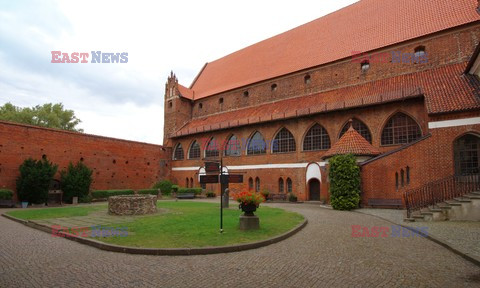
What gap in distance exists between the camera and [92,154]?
2586 cm

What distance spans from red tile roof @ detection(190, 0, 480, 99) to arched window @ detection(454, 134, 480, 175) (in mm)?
9661

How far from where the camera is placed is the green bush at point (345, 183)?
1550 cm

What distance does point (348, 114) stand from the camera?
67.1 feet

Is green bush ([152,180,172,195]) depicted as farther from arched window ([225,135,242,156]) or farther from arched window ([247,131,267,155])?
arched window ([247,131,267,155])

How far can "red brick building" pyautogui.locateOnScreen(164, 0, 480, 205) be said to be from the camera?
48.1ft

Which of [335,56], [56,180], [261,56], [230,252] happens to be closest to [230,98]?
[261,56]

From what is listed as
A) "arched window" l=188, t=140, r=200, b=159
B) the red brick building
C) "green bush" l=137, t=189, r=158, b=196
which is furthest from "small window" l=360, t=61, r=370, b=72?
"green bush" l=137, t=189, r=158, b=196

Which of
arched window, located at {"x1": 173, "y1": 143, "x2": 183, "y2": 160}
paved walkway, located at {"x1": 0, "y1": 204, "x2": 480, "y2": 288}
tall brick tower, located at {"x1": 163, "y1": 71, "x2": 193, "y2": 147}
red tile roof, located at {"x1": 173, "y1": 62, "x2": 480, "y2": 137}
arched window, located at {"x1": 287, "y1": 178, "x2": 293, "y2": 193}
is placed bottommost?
paved walkway, located at {"x1": 0, "y1": 204, "x2": 480, "y2": 288}

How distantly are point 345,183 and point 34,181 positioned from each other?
20260 mm

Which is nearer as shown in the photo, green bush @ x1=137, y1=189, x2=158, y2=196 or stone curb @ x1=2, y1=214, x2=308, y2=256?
stone curb @ x1=2, y1=214, x2=308, y2=256

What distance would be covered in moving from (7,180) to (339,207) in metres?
22.1

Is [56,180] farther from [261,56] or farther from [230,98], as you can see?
[261,56]

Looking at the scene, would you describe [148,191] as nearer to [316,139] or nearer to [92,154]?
[92,154]

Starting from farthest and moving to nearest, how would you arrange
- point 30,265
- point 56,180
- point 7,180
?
point 56,180 < point 7,180 < point 30,265
